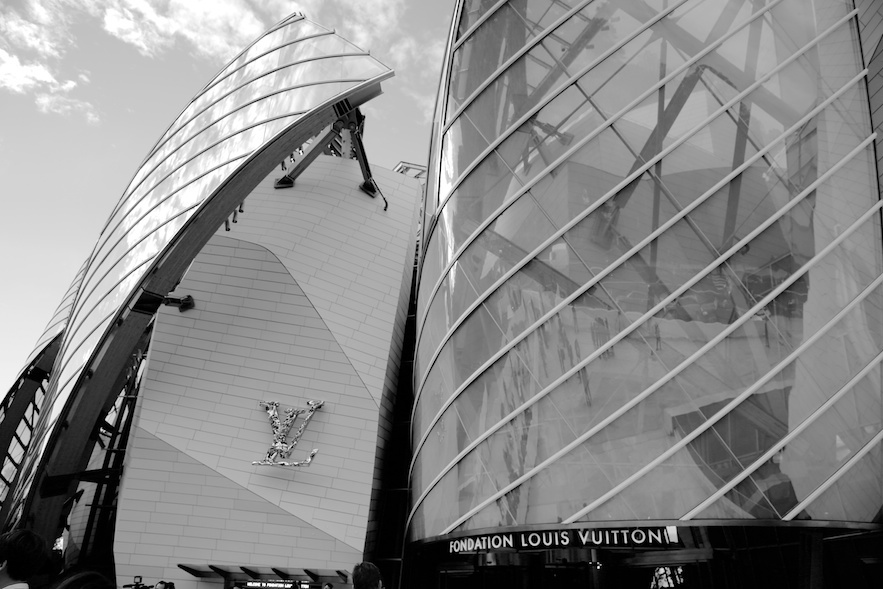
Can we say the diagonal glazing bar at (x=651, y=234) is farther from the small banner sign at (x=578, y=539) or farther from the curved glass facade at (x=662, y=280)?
the small banner sign at (x=578, y=539)

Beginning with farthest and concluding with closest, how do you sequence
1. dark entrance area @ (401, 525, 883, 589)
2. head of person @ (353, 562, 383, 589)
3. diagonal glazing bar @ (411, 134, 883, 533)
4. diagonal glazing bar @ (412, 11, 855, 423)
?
diagonal glazing bar @ (412, 11, 855, 423) < diagonal glazing bar @ (411, 134, 883, 533) < dark entrance area @ (401, 525, 883, 589) < head of person @ (353, 562, 383, 589)

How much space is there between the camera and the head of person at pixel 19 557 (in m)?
2.65

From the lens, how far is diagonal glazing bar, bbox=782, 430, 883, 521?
367 inches

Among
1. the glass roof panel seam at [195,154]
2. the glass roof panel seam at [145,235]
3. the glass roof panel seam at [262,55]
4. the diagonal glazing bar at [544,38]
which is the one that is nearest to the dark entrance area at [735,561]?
the diagonal glazing bar at [544,38]

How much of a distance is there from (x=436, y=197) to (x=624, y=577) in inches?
359

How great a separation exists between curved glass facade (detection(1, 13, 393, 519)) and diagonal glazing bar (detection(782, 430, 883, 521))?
1391 centimetres

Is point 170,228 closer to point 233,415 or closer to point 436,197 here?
point 233,415

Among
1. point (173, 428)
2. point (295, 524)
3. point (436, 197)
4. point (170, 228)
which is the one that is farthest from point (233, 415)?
point (436, 197)

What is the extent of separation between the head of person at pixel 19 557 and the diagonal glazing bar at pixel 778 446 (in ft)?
29.2

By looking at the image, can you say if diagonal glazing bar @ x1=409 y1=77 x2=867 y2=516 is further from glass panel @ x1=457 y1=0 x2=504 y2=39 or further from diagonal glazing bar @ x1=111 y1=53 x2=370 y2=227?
diagonal glazing bar @ x1=111 y1=53 x2=370 y2=227

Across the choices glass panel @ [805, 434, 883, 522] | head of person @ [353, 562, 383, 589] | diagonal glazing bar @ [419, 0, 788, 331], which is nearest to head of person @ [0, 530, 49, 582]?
head of person @ [353, 562, 383, 589]

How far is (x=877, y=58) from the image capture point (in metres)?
13.3

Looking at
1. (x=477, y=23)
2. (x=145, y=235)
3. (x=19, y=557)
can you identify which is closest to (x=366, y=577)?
(x=19, y=557)

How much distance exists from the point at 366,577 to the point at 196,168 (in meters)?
16.5
